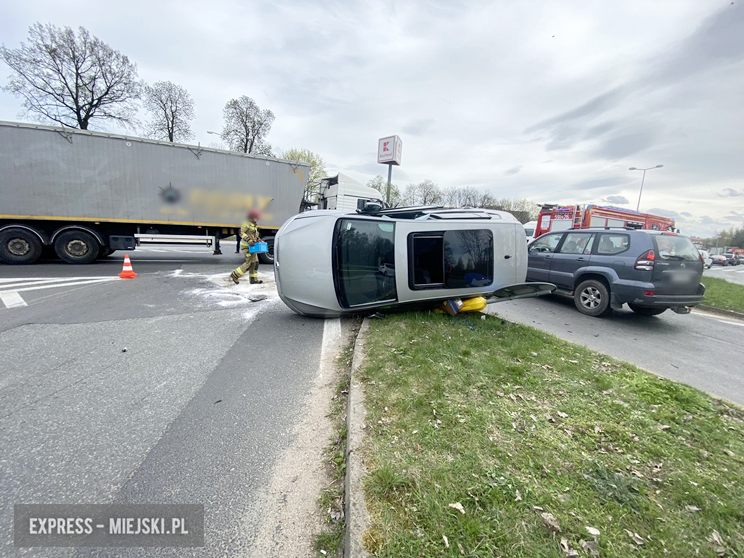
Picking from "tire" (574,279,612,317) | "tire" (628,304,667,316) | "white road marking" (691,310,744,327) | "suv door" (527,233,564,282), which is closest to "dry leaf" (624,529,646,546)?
"tire" (574,279,612,317)

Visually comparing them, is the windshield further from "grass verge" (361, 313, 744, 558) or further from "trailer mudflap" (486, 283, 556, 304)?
"trailer mudflap" (486, 283, 556, 304)

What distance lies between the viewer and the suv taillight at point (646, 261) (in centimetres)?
556

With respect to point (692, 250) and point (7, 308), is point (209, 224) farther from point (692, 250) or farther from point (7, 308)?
point (692, 250)

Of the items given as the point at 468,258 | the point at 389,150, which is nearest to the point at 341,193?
the point at 389,150

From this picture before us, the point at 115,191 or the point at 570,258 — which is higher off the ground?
the point at 115,191

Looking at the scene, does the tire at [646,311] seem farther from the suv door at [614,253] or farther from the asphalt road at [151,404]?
the asphalt road at [151,404]

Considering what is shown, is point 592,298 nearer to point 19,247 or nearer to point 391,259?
point 391,259

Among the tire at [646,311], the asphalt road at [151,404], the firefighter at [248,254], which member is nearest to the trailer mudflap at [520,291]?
the tire at [646,311]

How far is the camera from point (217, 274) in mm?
9391

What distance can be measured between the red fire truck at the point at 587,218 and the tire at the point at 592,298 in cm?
673

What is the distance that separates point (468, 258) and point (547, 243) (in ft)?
13.1

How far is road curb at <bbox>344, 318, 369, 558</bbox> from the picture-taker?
61.5 inches

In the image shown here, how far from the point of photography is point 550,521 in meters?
1.66

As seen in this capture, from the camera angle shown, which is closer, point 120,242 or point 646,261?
point 646,261
